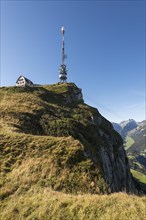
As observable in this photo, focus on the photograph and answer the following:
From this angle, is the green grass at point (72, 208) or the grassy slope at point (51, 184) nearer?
the green grass at point (72, 208)

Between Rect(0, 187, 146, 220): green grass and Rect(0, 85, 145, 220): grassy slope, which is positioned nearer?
Rect(0, 187, 146, 220): green grass

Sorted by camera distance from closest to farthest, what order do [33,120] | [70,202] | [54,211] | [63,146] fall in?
[54,211] < [70,202] < [63,146] < [33,120]

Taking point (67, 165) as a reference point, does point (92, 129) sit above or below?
above

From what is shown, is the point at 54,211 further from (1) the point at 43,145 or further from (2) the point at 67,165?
(1) the point at 43,145

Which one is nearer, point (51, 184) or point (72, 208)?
point (72, 208)

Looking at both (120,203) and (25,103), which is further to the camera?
(25,103)

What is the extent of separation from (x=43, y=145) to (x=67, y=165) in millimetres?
5117

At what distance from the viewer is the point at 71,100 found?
81.2 metres

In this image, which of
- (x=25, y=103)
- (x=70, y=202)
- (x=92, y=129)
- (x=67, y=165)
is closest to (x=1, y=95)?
(x=25, y=103)

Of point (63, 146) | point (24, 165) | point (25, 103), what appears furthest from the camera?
point (25, 103)

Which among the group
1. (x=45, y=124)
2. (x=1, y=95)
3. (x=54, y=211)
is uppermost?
(x=1, y=95)

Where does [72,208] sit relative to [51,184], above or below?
below

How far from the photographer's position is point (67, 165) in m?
20.8

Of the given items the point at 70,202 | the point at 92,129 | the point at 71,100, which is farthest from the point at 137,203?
the point at 71,100
